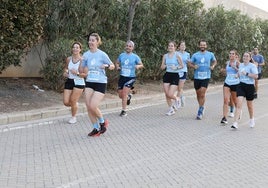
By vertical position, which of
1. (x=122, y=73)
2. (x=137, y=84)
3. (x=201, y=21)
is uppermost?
(x=201, y=21)

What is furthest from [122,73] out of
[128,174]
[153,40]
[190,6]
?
[190,6]

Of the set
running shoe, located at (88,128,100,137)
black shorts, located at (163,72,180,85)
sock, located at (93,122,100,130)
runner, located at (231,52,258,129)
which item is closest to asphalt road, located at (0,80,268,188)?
running shoe, located at (88,128,100,137)

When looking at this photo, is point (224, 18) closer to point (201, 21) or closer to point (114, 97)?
point (201, 21)

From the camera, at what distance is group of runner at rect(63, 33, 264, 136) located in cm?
877

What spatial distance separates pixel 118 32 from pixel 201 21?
210 inches

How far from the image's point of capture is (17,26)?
11.1m

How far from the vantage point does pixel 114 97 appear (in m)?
14.1

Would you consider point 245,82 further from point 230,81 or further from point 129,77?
point 129,77

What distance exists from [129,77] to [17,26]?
2.92 meters

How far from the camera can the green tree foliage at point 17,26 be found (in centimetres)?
1069

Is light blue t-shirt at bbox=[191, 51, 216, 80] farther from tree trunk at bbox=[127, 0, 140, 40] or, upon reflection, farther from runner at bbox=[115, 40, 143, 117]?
tree trunk at bbox=[127, 0, 140, 40]

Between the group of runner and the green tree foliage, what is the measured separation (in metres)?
1.39

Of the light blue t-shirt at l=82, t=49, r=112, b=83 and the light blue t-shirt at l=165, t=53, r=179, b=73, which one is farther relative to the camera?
the light blue t-shirt at l=165, t=53, r=179, b=73

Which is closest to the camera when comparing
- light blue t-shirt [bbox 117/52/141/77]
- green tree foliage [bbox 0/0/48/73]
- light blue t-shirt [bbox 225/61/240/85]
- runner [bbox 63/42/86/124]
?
runner [bbox 63/42/86/124]
